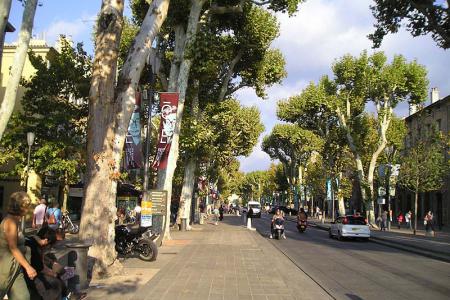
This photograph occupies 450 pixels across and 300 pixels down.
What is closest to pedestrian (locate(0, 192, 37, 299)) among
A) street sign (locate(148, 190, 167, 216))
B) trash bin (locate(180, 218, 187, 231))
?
street sign (locate(148, 190, 167, 216))

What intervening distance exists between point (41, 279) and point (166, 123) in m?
13.7

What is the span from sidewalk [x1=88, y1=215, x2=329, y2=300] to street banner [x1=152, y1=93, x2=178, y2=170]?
448cm

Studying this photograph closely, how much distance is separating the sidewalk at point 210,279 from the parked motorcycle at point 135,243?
296 millimetres

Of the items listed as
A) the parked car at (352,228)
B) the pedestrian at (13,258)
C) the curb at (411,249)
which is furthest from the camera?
the parked car at (352,228)

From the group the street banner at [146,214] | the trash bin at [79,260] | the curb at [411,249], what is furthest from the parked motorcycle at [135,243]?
the curb at [411,249]

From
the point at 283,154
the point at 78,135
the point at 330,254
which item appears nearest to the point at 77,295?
the point at 330,254

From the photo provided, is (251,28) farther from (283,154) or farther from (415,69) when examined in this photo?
(283,154)

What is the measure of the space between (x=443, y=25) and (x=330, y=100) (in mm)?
23889

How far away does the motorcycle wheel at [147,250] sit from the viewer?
14.4 metres

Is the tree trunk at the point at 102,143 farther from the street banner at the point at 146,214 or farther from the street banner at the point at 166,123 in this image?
the street banner at the point at 166,123

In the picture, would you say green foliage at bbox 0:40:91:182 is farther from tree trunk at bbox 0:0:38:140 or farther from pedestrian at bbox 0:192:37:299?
pedestrian at bbox 0:192:37:299

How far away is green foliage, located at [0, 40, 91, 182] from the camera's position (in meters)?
24.7

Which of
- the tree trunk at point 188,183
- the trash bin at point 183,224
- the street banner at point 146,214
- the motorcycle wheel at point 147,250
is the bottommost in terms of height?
the motorcycle wheel at point 147,250

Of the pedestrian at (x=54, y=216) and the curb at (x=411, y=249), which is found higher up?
the pedestrian at (x=54, y=216)
